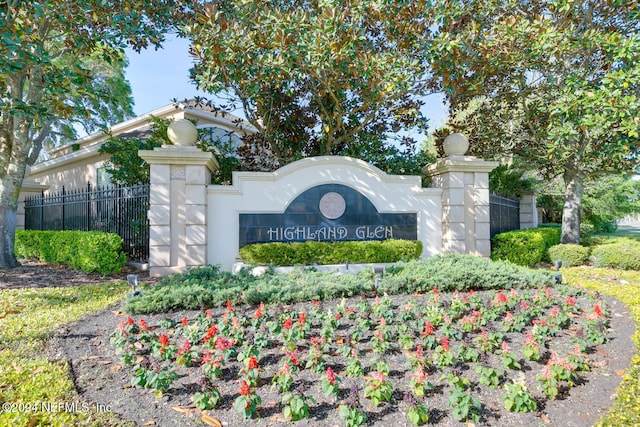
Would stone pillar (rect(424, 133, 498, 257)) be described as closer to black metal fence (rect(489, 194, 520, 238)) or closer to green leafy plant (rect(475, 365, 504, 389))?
black metal fence (rect(489, 194, 520, 238))

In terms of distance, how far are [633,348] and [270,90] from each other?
9874 mm

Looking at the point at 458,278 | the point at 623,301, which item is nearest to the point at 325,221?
the point at 458,278

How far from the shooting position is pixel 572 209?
12289mm

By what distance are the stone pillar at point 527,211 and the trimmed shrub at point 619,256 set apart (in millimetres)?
3355

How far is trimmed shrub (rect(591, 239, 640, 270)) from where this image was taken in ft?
32.7

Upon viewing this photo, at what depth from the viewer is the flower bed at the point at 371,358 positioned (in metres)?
3.32

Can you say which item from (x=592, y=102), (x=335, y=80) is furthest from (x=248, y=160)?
(x=592, y=102)

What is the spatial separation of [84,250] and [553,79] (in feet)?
44.3

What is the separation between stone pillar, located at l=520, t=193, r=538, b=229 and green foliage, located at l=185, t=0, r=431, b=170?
5.63m

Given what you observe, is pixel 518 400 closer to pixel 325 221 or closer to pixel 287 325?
pixel 287 325

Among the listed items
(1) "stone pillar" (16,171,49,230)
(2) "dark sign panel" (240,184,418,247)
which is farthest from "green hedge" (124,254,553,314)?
(1) "stone pillar" (16,171,49,230)

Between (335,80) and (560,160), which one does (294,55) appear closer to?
(335,80)

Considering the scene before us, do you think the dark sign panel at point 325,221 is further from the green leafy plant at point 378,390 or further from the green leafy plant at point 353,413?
the green leafy plant at point 353,413

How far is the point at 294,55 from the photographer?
27.5ft
